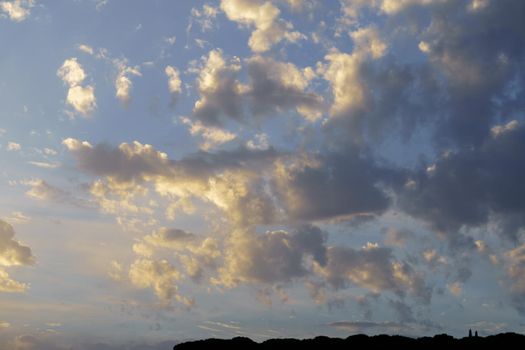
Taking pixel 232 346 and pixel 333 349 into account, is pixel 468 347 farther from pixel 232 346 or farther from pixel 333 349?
Result: pixel 232 346

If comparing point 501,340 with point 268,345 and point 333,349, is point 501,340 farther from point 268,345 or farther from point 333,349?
point 268,345

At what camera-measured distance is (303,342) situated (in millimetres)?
99312

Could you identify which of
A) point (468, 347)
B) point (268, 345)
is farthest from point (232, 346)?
point (468, 347)

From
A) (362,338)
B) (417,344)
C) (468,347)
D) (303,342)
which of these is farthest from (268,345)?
(468,347)

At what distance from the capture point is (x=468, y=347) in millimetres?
81750

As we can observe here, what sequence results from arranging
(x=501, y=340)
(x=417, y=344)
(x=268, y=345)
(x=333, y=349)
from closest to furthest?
(x=501, y=340), (x=417, y=344), (x=333, y=349), (x=268, y=345)

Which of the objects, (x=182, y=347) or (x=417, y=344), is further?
(x=182, y=347)

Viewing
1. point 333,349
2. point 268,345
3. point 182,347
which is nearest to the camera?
point 333,349

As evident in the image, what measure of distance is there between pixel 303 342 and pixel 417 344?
18784 mm

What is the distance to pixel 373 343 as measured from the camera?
93625 mm

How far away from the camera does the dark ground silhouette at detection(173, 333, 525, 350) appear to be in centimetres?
8188

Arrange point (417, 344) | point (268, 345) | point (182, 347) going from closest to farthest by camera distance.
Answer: point (417, 344), point (268, 345), point (182, 347)

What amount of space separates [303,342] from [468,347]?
27.1 m

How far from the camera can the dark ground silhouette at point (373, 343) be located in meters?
81.9
